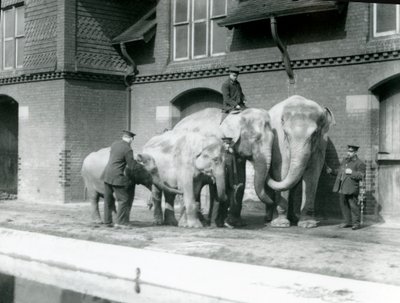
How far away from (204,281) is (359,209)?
22.8 ft

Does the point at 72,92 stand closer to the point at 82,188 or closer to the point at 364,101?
the point at 82,188

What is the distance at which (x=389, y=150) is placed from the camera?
49.8ft

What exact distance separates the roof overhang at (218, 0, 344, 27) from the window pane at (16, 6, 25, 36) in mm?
7660

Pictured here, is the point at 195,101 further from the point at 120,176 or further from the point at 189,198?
the point at 120,176

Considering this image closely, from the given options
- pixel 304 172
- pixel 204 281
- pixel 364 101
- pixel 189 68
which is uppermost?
pixel 189 68

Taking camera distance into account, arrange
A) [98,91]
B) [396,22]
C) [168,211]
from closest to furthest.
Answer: [168,211]
[396,22]
[98,91]

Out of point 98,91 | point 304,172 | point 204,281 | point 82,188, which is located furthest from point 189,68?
point 204,281

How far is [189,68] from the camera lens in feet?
63.2

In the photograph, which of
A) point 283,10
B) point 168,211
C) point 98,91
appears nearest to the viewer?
point 168,211

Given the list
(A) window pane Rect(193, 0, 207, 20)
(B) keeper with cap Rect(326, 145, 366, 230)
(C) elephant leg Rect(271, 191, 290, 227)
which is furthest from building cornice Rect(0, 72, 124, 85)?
(B) keeper with cap Rect(326, 145, 366, 230)

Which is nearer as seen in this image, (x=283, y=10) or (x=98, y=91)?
(x=283, y=10)

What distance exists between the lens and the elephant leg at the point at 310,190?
558 inches

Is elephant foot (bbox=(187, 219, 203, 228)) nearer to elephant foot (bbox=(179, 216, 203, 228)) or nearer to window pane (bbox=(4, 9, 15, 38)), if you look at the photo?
elephant foot (bbox=(179, 216, 203, 228))

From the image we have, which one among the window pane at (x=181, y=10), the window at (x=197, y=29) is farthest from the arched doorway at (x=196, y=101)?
the window pane at (x=181, y=10)
